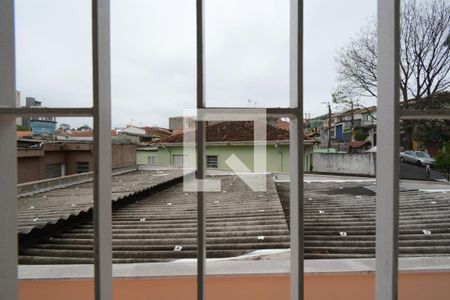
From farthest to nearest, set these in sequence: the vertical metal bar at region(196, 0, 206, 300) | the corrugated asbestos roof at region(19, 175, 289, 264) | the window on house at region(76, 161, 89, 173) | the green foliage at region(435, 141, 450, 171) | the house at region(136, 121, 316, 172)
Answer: the window on house at region(76, 161, 89, 173) → the green foliage at region(435, 141, 450, 171) → the house at region(136, 121, 316, 172) → the corrugated asbestos roof at region(19, 175, 289, 264) → the vertical metal bar at region(196, 0, 206, 300)

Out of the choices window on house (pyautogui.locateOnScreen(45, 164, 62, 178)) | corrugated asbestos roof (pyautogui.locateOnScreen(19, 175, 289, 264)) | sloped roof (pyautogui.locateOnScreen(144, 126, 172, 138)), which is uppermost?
sloped roof (pyautogui.locateOnScreen(144, 126, 172, 138))

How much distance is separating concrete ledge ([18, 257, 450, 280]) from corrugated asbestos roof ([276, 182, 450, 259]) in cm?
73

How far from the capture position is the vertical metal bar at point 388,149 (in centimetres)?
62

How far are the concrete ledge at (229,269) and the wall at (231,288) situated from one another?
0.06ft

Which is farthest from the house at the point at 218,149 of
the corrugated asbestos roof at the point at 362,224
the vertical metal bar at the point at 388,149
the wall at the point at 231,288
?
the vertical metal bar at the point at 388,149

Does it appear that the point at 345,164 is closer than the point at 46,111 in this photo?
No

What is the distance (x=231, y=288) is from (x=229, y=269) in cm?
9

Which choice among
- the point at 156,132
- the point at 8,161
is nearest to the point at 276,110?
the point at 8,161

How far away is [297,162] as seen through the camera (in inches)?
24.9

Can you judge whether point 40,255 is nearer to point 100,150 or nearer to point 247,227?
point 247,227

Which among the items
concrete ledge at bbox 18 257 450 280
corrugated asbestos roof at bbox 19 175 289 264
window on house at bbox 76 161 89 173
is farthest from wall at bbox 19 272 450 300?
window on house at bbox 76 161 89 173

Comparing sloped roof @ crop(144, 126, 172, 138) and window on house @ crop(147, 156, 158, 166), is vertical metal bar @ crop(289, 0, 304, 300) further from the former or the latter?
window on house @ crop(147, 156, 158, 166)

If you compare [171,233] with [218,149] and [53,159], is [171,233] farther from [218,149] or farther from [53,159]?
[53,159]

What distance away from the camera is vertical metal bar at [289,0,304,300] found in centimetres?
62
